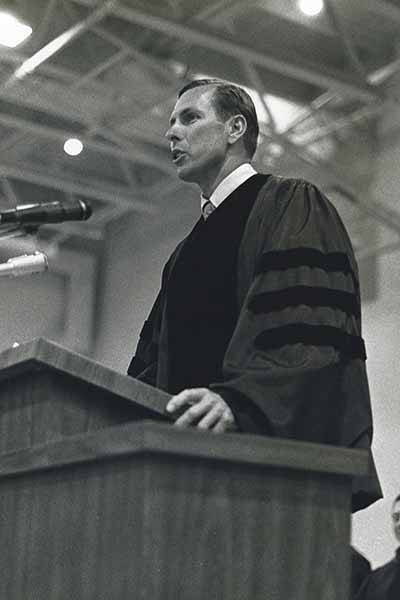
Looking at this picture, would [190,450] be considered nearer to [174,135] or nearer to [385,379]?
[174,135]

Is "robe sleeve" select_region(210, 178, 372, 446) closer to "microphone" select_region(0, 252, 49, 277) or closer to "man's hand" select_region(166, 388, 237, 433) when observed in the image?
"man's hand" select_region(166, 388, 237, 433)

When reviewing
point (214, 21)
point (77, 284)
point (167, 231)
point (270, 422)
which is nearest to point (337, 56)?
point (214, 21)

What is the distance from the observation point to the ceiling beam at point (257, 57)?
8938 mm

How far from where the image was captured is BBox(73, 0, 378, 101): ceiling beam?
29.3 feet

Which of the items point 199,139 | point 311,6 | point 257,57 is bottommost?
point 199,139

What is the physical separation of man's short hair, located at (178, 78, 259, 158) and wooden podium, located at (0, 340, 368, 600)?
36.9 inches

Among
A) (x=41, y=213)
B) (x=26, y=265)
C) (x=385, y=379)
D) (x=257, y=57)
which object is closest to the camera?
(x=41, y=213)

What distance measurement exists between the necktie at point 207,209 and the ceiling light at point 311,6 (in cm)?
680

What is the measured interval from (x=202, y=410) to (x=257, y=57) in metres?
7.56

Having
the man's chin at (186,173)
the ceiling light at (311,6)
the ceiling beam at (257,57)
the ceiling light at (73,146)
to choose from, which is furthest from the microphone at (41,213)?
the ceiling light at (73,146)

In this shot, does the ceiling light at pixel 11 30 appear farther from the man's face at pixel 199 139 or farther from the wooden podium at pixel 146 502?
the wooden podium at pixel 146 502

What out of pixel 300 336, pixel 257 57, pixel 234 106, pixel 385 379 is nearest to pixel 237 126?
pixel 234 106

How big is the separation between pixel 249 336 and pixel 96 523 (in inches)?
24.2

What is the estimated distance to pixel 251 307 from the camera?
102 inches
